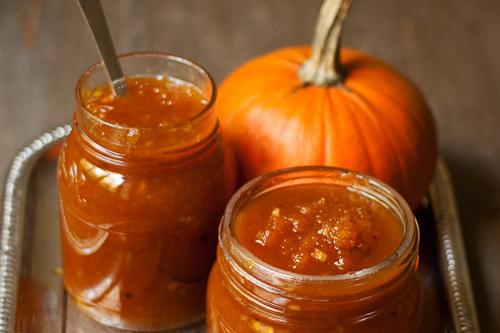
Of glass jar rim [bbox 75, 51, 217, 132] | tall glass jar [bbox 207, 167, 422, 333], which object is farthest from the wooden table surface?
tall glass jar [bbox 207, 167, 422, 333]

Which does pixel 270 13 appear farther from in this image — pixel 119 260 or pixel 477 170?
pixel 119 260

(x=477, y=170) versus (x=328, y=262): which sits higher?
(x=328, y=262)

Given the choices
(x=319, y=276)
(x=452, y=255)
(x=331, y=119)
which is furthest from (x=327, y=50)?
(x=319, y=276)

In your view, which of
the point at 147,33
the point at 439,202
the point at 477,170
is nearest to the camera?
the point at 439,202

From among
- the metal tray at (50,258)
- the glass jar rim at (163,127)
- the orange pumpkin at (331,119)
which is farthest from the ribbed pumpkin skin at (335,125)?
the glass jar rim at (163,127)

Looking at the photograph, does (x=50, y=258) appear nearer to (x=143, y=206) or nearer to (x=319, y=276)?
(x=143, y=206)

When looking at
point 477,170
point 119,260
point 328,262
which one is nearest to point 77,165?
point 119,260

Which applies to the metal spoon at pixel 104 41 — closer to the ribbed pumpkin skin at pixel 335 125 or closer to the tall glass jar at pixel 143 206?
the tall glass jar at pixel 143 206
